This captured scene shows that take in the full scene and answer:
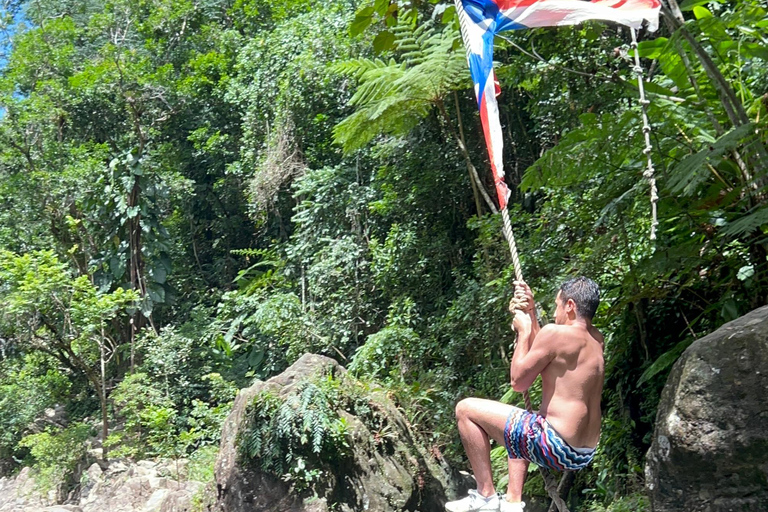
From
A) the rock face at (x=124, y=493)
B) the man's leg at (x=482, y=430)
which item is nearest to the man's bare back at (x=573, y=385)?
the man's leg at (x=482, y=430)

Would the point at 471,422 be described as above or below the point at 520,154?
below

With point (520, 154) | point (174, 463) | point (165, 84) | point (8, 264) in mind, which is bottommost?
point (174, 463)

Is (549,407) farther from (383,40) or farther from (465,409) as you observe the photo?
(383,40)

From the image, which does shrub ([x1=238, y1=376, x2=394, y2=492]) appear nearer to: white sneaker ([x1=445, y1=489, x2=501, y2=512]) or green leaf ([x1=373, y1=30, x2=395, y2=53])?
white sneaker ([x1=445, y1=489, x2=501, y2=512])

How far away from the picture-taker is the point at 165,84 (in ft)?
52.6

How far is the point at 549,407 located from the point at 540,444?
198mm

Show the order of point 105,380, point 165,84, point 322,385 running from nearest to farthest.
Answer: point 322,385
point 105,380
point 165,84

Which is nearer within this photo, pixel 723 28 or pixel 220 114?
pixel 723 28

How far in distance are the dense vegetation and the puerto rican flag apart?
0.44 m

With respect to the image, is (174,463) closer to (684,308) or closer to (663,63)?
(684,308)

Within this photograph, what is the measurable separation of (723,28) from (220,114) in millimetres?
13104

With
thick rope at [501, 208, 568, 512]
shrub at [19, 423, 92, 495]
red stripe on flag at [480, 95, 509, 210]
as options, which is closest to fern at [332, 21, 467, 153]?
red stripe on flag at [480, 95, 509, 210]

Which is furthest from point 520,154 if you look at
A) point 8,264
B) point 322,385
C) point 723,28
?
point 8,264

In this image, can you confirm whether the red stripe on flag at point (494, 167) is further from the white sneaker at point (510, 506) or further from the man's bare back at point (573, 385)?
the white sneaker at point (510, 506)
